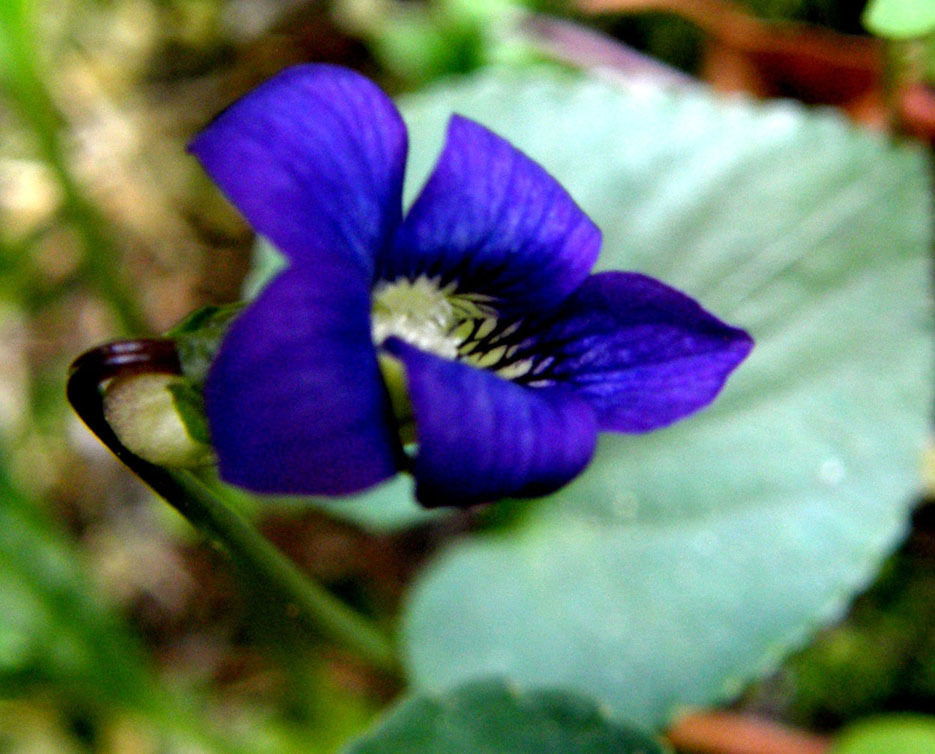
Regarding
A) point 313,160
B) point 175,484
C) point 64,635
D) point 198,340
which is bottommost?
point 64,635

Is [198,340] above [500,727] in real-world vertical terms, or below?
above

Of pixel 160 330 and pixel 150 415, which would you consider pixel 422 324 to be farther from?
pixel 160 330

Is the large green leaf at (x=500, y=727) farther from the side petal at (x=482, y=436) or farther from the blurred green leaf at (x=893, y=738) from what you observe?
the blurred green leaf at (x=893, y=738)

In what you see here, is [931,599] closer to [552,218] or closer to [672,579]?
[672,579]

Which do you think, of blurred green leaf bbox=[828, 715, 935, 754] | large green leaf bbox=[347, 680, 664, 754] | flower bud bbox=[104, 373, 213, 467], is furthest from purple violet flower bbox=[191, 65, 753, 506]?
blurred green leaf bbox=[828, 715, 935, 754]

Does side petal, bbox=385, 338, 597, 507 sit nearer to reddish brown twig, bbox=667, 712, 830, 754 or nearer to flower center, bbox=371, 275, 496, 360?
flower center, bbox=371, 275, 496, 360

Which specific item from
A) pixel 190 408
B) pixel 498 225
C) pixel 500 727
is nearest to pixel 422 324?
pixel 498 225
